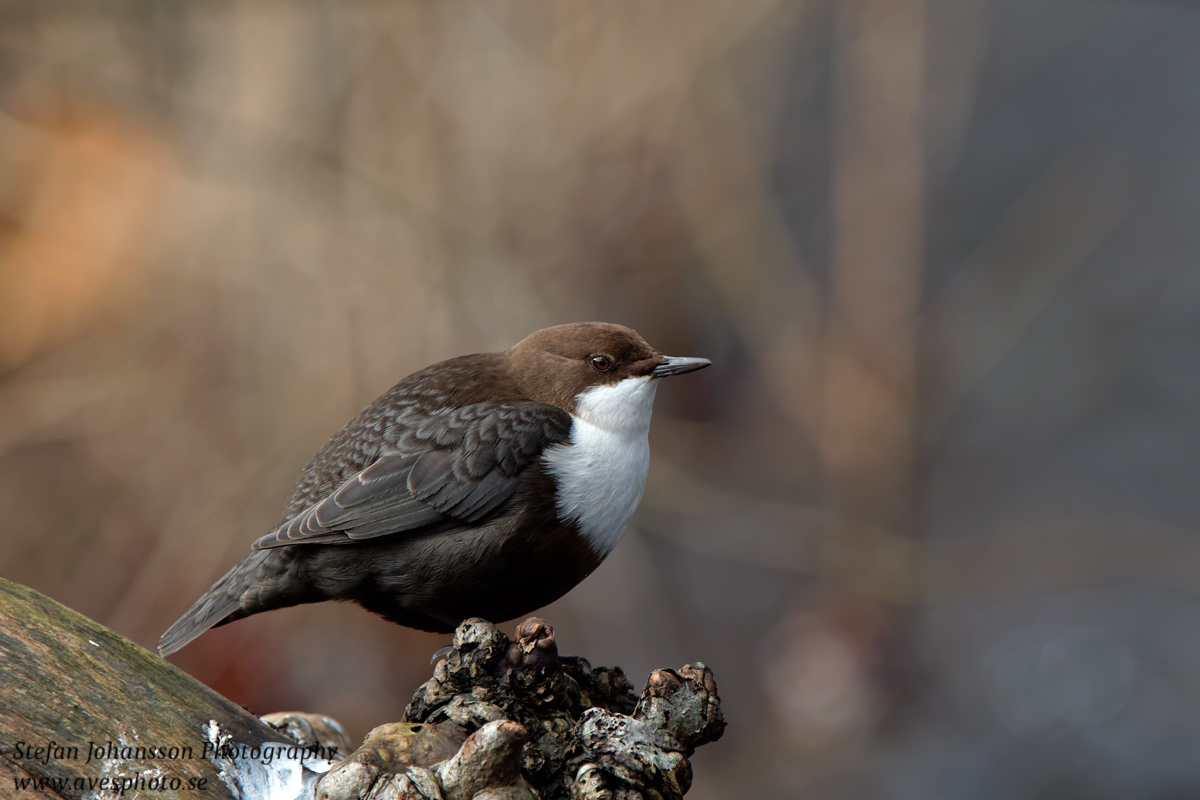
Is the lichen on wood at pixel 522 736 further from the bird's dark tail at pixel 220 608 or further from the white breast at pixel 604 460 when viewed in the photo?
the bird's dark tail at pixel 220 608

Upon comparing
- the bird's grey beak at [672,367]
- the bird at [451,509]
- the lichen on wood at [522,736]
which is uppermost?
the bird's grey beak at [672,367]

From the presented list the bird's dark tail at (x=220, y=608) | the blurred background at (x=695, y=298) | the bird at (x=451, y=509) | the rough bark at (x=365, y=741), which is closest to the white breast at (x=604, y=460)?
the bird at (x=451, y=509)

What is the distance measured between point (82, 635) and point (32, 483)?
→ 3498 millimetres

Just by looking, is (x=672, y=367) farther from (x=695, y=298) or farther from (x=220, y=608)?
(x=695, y=298)

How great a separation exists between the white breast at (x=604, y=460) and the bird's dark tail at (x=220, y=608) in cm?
82

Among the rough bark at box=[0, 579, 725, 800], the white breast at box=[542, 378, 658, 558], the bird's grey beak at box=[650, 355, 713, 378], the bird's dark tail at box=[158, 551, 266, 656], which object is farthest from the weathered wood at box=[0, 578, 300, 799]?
the bird's grey beak at box=[650, 355, 713, 378]

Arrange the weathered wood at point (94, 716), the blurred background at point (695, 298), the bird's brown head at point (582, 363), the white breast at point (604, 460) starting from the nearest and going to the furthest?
the weathered wood at point (94, 716) → the white breast at point (604, 460) → the bird's brown head at point (582, 363) → the blurred background at point (695, 298)

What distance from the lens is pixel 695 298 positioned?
534cm

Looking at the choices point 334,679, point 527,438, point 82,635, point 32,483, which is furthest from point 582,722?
point 32,483

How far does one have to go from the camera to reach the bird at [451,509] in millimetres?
2414

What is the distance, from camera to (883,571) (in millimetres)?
5211

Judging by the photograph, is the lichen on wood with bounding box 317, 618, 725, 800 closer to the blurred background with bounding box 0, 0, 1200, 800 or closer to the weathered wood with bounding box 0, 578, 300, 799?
the weathered wood with bounding box 0, 578, 300, 799

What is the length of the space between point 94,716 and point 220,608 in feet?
2.11

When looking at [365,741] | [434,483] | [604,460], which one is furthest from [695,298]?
[365,741]
